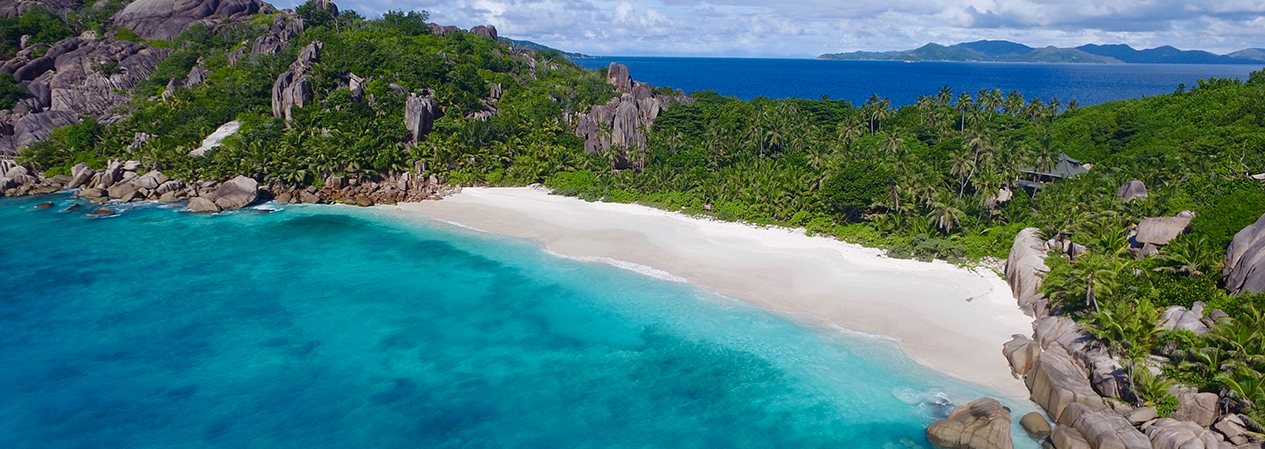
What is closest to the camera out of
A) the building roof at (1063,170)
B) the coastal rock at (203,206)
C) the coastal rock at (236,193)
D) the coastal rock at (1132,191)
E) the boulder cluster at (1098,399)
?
the boulder cluster at (1098,399)

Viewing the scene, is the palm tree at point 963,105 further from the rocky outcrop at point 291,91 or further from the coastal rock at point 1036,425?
the rocky outcrop at point 291,91

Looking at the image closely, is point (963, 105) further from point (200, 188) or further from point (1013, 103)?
point (200, 188)

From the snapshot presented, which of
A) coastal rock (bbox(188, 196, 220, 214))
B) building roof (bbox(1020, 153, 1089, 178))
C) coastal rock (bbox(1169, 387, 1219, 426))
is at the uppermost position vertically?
building roof (bbox(1020, 153, 1089, 178))

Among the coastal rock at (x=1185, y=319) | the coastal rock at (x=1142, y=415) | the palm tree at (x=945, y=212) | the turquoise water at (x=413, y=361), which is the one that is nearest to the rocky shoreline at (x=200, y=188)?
the turquoise water at (x=413, y=361)

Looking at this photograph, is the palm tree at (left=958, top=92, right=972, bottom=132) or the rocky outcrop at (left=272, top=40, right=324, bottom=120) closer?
the rocky outcrop at (left=272, top=40, right=324, bottom=120)

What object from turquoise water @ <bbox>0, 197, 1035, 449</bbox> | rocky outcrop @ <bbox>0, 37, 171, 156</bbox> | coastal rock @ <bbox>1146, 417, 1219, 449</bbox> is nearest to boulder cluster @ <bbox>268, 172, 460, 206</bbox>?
turquoise water @ <bbox>0, 197, 1035, 449</bbox>

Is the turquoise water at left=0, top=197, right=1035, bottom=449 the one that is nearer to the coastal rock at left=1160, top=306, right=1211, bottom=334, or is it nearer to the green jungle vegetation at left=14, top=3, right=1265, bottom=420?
the coastal rock at left=1160, top=306, right=1211, bottom=334

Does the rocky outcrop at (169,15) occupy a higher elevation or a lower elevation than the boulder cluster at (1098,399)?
higher
